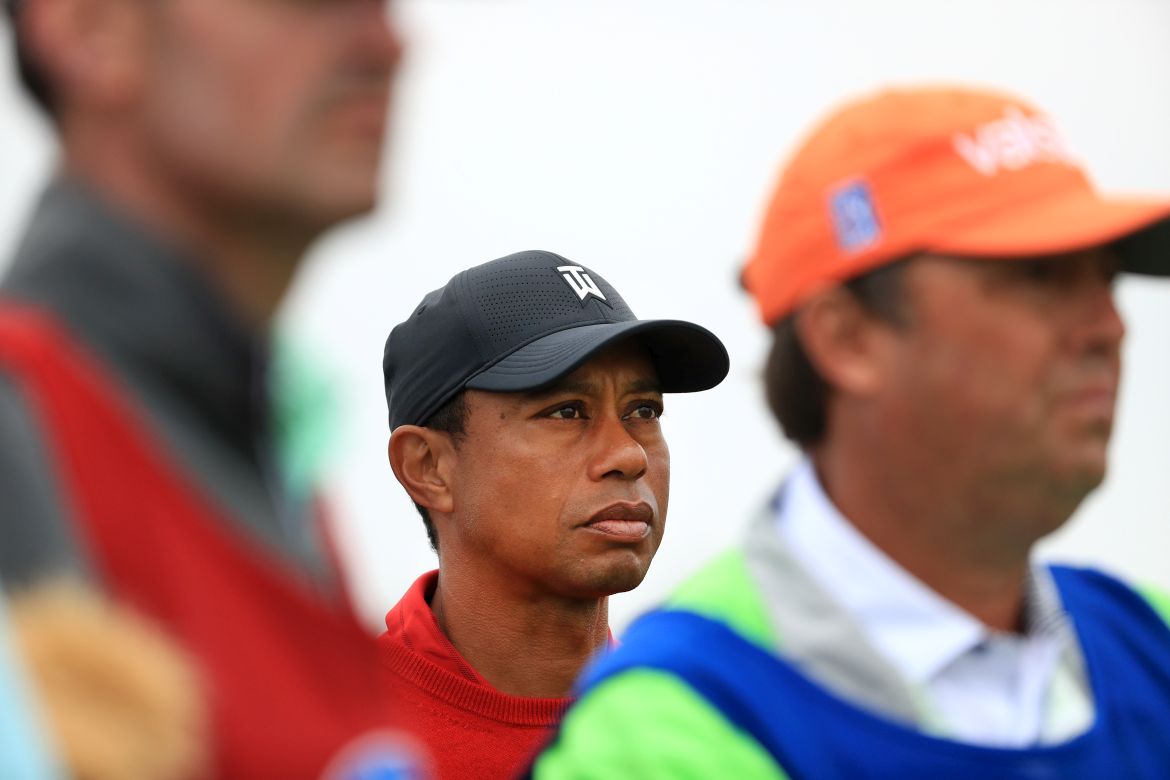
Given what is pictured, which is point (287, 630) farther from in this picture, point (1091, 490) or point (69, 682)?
point (1091, 490)

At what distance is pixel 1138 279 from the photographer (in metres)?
1.86

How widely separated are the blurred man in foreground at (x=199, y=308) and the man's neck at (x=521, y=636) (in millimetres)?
1609

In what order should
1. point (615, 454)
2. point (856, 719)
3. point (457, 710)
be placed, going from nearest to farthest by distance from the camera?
point (856, 719) < point (457, 710) < point (615, 454)

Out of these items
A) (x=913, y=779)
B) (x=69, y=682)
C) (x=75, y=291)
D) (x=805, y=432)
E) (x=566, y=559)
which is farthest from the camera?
(x=566, y=559)

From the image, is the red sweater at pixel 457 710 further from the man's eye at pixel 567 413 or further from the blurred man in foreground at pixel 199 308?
the blurred man in foreground at pixel 199 308

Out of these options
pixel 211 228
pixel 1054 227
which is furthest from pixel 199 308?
pixel 1054 227

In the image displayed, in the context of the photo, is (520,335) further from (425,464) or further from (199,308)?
(199,308)

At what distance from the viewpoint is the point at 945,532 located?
170 cm

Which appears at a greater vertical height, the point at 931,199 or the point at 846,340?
the point at 931,199

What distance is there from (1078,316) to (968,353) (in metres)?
0.14

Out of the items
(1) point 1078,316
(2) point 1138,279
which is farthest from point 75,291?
(2) point 1138,279

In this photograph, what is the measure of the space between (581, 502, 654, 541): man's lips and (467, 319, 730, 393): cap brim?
26 cm

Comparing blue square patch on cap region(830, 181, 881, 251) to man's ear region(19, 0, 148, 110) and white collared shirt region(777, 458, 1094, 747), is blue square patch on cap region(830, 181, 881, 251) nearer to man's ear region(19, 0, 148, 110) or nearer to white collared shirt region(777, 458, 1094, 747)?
white collared shirt region(777, 458, 1094, 747)

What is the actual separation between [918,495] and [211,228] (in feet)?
2.98
